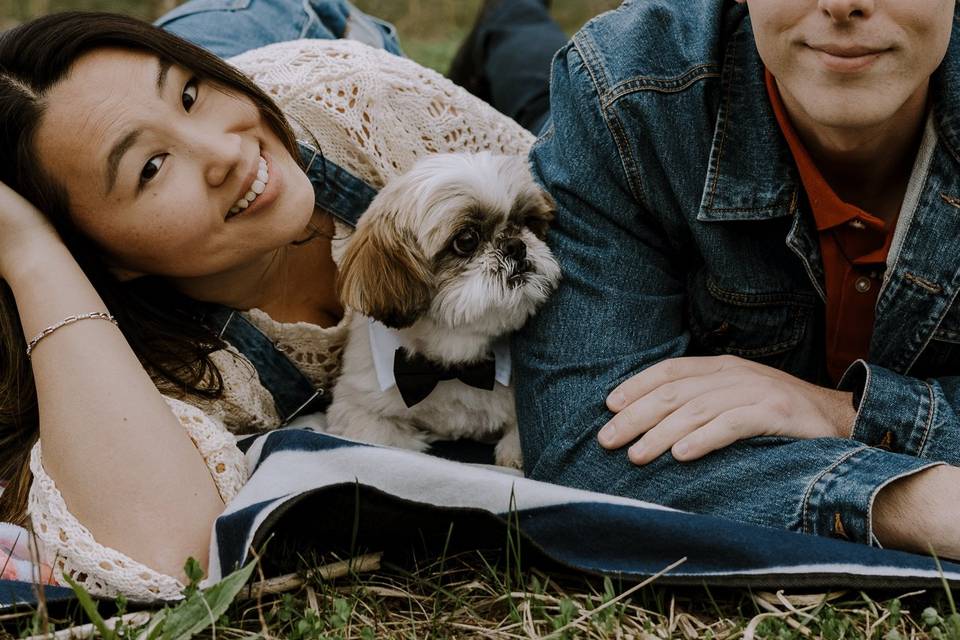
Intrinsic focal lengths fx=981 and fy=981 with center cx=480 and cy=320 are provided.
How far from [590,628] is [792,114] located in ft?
4.49

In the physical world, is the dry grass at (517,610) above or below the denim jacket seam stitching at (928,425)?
below

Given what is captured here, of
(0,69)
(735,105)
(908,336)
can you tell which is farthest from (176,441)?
(908,336)

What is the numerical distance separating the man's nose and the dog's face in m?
0.89

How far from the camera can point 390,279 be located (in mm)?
2549

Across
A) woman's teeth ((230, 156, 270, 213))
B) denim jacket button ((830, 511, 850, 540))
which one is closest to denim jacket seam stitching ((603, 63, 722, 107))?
woman's teeth ((230, 156, 270, 213))

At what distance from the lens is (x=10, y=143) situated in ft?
8.53

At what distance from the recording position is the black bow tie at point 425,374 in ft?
8.84

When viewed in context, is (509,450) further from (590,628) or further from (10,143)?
(10,143)

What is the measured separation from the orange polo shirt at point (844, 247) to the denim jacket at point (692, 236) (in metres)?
0.03

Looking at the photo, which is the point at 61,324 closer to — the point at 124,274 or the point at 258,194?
the point at 124,274

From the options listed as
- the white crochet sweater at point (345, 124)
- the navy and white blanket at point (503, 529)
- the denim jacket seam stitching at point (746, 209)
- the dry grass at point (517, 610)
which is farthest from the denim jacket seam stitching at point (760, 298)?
the white crochet sweater at point (345, 124)

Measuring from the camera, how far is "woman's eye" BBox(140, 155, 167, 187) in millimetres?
2561

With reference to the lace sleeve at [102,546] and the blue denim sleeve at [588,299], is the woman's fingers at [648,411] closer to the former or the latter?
the blue denim sleeve at [588,299]

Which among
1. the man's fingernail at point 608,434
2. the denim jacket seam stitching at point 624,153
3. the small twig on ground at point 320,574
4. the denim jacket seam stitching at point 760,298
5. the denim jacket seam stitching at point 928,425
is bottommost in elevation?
the small twig on ground at point 320,574
